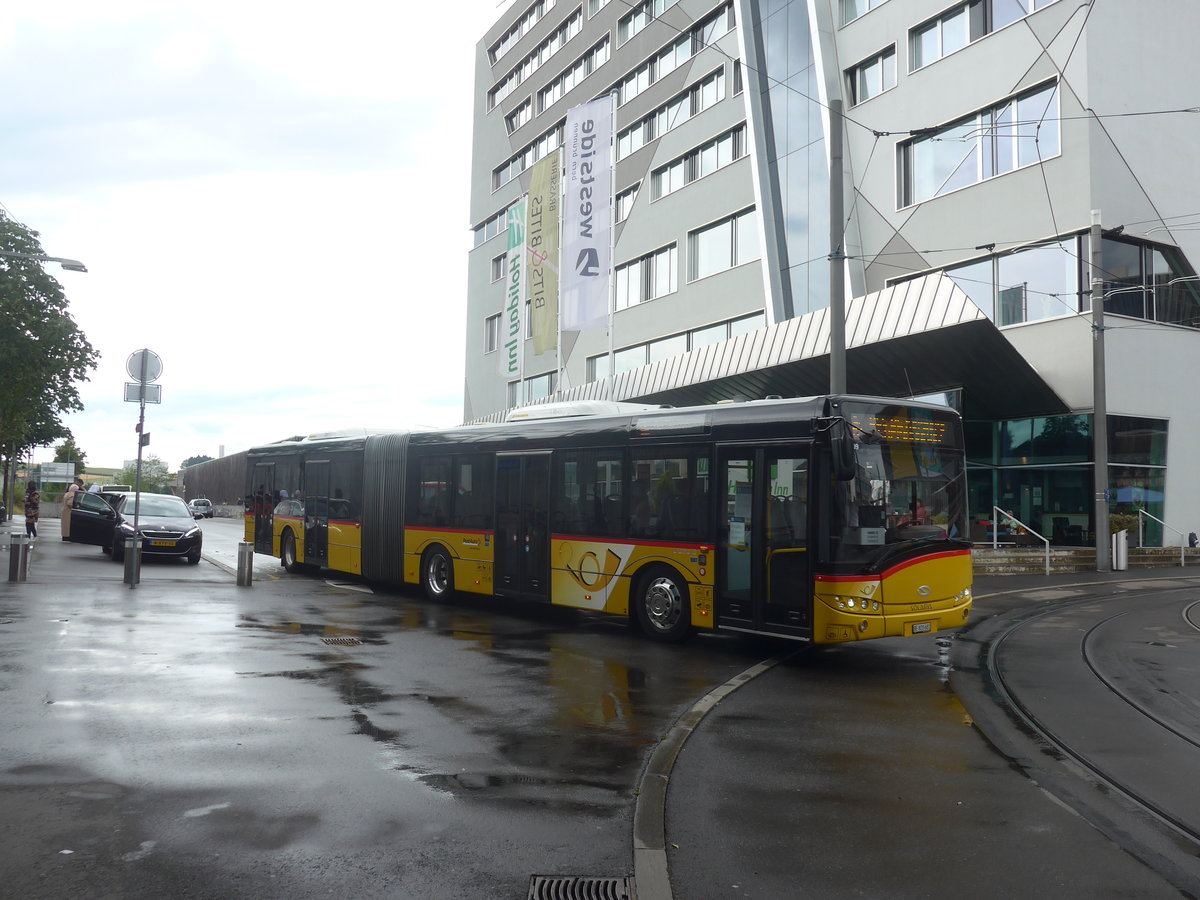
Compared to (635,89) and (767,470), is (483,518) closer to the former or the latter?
(767,470)

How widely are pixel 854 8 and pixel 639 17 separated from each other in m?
12.8

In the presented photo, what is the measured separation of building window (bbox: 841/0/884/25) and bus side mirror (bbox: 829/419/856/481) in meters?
25.5

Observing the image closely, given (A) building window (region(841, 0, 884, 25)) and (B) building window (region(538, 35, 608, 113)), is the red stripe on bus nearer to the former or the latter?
(A) building window (region(841, 0, 884, 25))

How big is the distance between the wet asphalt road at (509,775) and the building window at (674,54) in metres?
30.1

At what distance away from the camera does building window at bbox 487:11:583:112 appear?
4966cm

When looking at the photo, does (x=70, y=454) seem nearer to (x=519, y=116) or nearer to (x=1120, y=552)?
(x=519, y=116)

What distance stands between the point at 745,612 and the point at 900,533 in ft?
5.93

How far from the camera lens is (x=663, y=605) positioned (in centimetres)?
1223

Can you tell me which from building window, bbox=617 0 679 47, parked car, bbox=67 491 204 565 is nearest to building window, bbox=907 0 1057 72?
building window, bbox=617 0 679 47

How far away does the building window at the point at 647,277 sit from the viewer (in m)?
40.3

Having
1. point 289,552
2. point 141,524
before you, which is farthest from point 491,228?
point 289,552

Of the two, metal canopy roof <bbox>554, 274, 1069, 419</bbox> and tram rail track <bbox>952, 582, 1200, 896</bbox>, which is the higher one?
metal canopy roof <bbox>554, 274, 1069, 419</bbox>

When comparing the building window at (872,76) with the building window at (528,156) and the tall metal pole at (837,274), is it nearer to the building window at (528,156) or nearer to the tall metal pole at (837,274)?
the tall metal pole at (837,274)

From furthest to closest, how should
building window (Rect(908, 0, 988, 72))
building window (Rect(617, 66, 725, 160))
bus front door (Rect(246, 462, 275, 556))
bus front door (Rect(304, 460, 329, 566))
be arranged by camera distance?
1. building window (Rect(617, 66, 725, 160))
2. building window (Rect(908, 0, 988, 72))
3. bus front door (Rect(246, 462, 275, 556))
4. bus front door (Rect(304, 460, 329, 566))
